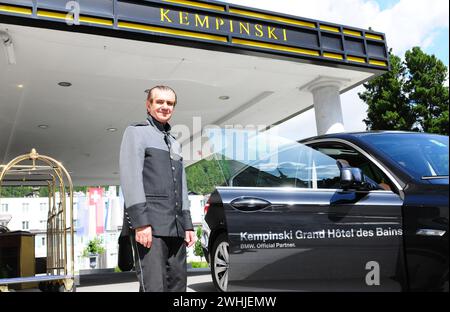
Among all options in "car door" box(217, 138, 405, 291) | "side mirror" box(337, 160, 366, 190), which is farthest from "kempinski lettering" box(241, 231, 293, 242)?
"side mirror" box(337, 160, 366, 190)

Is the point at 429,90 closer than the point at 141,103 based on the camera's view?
Yes

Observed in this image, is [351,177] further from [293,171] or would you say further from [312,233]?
[293,171]

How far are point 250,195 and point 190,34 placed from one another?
449 centimetres

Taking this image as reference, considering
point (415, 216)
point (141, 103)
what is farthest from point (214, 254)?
point (141, 103)

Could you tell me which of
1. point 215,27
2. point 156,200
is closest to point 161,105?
point 156,200

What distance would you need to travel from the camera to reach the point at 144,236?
2658mm

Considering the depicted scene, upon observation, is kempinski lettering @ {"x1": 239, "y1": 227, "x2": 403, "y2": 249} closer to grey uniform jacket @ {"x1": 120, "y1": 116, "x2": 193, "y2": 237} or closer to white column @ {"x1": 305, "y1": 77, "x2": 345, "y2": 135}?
grey uniform jacket @ {"x1": 120, "y1": 116, "x2": 193, "y2": 237}

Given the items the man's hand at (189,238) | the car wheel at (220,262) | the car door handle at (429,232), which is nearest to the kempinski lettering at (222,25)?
the car wheel at (220,262)

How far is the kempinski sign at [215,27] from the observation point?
6324 mm

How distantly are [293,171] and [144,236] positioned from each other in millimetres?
1369

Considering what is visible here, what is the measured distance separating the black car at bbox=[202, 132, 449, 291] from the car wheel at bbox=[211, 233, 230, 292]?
78cm

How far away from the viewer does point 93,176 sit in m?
23.1
